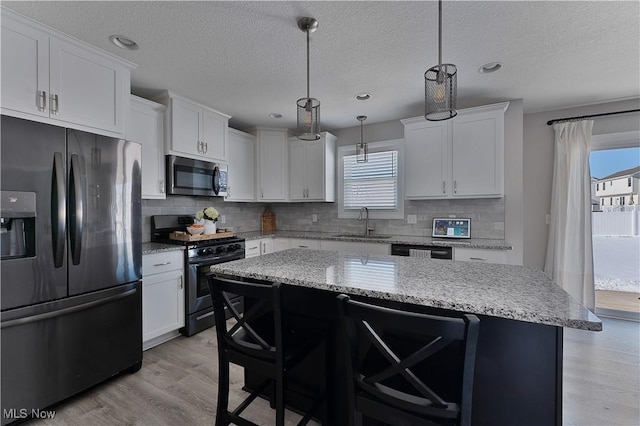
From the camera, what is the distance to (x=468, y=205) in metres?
3.61

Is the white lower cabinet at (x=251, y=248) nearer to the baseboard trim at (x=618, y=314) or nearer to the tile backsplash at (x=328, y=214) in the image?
the tile backsplash at (x=328, y=214)

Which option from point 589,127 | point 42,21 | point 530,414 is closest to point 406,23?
point 530,414

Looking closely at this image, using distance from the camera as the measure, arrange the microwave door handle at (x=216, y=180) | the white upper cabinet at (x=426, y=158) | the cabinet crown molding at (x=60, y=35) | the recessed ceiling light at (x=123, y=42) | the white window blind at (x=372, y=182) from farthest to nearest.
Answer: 1. the white window blind at (x=372, y=182)
2. the microwave door handle at (x=216, y=180)
3. the white upper cabinet at (x=426, y=158)
4. the recessed ceiling light at (x=123, y=42)
5. the cabinet crown molding at (x=60, y=35)

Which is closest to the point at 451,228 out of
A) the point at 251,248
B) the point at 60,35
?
the point at 251,248

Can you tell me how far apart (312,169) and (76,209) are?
9.39ft

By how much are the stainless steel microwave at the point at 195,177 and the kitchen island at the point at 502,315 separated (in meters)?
2.06

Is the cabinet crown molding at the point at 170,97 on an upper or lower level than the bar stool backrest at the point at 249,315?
upper

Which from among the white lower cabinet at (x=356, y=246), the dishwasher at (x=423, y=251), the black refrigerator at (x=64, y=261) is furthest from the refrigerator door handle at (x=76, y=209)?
the dishwasher at (x=423, y=251)

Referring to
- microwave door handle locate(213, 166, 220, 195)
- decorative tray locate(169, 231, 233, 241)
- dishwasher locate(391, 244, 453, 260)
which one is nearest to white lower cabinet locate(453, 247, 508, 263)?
dishwasher locate(391, 244, 453, 260)

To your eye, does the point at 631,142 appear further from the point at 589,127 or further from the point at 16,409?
the point at 16,409

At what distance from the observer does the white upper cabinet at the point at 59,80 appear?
1790mm

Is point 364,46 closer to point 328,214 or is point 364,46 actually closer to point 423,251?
point 423,251

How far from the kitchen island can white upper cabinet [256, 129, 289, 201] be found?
9.43ft

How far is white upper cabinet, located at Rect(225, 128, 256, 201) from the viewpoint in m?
3.98
